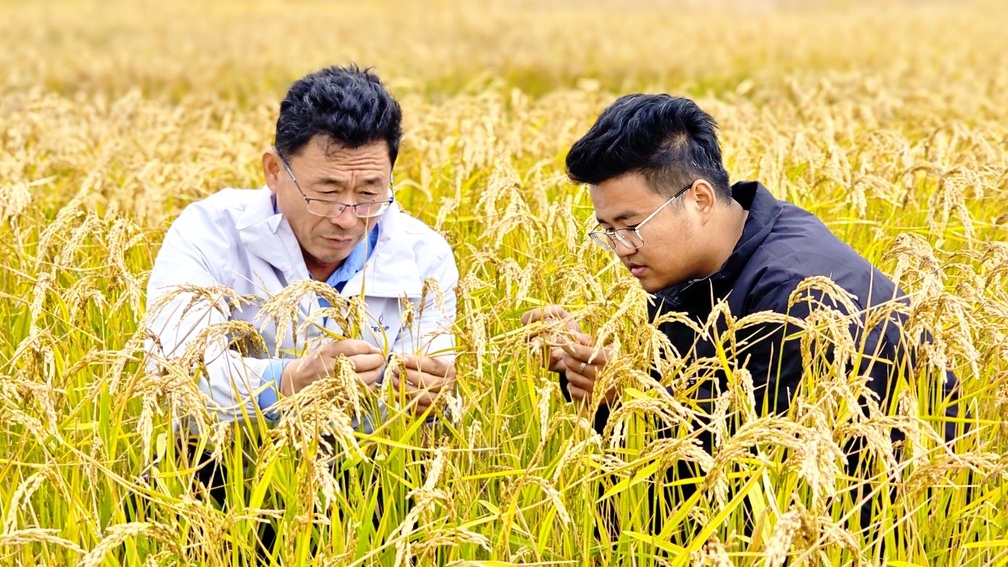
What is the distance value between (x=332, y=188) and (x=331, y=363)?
2.83 ft

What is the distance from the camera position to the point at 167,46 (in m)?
15.8

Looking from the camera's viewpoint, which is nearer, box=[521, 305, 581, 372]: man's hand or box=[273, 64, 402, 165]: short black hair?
box=[521, 305, 581, 372]: man's hand

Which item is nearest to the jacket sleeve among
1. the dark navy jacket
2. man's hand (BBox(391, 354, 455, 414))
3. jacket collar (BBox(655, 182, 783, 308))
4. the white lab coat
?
the white lab coat

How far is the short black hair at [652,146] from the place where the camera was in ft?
9.79

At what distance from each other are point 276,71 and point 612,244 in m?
10.8

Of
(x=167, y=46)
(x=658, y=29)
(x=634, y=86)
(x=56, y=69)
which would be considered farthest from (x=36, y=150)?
(x=658, y=29)

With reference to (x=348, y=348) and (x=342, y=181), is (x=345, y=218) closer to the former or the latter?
(x=342, y=181)

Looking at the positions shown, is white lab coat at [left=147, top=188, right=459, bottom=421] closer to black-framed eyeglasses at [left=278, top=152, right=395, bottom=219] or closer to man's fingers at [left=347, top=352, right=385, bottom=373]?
black-framed eyeglasses at [left=278, top=152, right=395, bottom=219]

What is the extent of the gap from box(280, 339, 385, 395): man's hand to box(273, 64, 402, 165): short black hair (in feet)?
2.83

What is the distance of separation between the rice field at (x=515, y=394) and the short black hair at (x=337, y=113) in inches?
13.1

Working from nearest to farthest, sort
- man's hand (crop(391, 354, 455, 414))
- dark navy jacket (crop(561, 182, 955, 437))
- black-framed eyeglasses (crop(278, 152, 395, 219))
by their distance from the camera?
man's hand (crop(391, 354, 455, 414)) < dark navy jacket (crop(561, 182, 955, 437)) < black-framed eyeglasses (crop(278, 152, 395, 219))

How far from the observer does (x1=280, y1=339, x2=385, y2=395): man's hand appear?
8.12 feet

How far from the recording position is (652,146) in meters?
2.99

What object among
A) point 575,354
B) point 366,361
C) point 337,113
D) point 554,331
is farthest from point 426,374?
point 337,113
